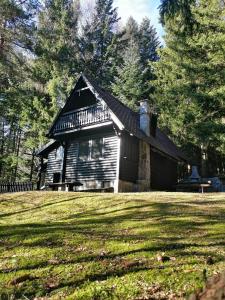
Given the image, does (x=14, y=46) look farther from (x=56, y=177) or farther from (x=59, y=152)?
(x=56, y=177)

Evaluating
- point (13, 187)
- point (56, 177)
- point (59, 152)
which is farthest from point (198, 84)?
point (13, 187)

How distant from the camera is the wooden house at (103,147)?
21750 millimetres

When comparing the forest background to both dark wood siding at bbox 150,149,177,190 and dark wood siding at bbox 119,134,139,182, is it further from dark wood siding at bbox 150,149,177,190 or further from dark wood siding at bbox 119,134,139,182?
dark wood siding at bbox 119,134,139,182

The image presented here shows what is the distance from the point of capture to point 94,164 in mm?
23016

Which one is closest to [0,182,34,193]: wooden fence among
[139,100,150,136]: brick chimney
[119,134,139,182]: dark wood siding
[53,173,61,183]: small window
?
[53,173,61,183]: small window

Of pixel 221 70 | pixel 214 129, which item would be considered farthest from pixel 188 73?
pixel 214 129

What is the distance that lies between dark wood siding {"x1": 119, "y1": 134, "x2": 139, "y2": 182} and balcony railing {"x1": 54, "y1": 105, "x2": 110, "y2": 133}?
1.87m

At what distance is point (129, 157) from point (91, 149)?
2.80m

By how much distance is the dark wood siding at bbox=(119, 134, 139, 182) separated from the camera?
71.0 ft

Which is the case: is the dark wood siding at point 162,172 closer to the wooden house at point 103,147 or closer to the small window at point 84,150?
the wooden house at point 103,147

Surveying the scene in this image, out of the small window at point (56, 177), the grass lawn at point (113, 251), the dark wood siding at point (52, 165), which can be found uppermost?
the dark wood siding at point (52, 165)

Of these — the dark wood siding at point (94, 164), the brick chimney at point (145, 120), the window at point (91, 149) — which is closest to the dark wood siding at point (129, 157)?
the dark wood siding at point (94, 164)

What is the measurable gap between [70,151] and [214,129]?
35.2 ft

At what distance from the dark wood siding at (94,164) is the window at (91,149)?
10.8 inches
